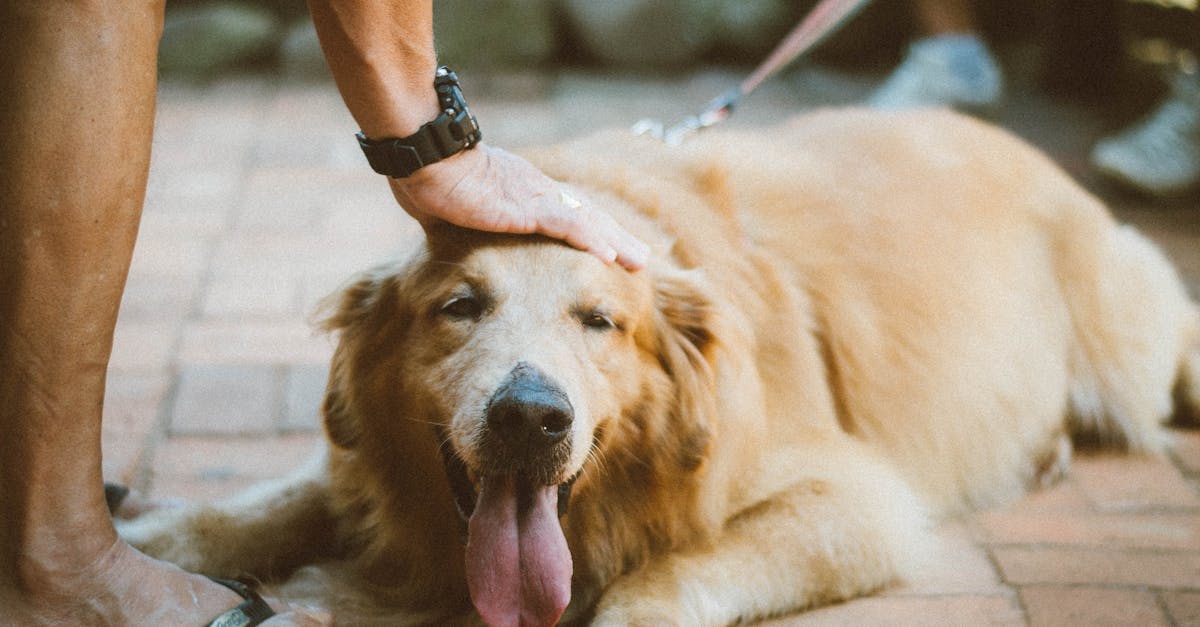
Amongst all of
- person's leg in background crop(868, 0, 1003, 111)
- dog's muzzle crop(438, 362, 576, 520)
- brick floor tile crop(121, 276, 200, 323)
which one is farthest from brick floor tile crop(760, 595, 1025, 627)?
person's leg in background crop(868, 0, 1003, 111)

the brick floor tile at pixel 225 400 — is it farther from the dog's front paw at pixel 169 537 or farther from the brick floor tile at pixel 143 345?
the dog's front paw at pixel 169 537

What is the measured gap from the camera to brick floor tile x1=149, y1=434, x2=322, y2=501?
2889mm

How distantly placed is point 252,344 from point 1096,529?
2.49 metres

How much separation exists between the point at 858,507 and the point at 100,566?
1.55 m

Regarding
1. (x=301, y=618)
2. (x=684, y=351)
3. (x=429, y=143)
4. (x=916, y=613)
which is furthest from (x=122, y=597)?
(x=916, y=613)

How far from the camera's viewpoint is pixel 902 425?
302 centimetres

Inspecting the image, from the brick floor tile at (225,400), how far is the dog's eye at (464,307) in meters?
1.16

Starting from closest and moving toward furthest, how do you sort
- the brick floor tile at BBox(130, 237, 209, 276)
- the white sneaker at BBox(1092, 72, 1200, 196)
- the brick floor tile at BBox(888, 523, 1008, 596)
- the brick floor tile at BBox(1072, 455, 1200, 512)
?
1. the brick floor tile at BBox(888, 523, 1008, 596)
2. the brick floor tile at BBox(1072, 455, 1200, 512)
3. the brick floor tile at BBox(130, 237, 209, 276)
4. the white sneaker at BBox(1092, 72, 1200, 196)

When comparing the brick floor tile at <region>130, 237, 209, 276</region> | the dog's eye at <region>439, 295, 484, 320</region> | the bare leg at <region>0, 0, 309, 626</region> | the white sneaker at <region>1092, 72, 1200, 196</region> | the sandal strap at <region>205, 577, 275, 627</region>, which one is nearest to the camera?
the bare leg at <region>0, 0, 309, 626</region>

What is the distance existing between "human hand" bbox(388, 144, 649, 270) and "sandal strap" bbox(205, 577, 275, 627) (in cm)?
77

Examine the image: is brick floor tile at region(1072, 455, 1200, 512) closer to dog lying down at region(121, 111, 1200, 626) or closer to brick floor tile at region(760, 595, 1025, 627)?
dog lying down at region(121, 111, 1200, 626)

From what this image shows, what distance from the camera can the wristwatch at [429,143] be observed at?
84.3 inches

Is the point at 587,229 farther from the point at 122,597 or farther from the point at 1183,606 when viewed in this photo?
the point at 1183,606

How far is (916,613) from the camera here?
8.18 ft
